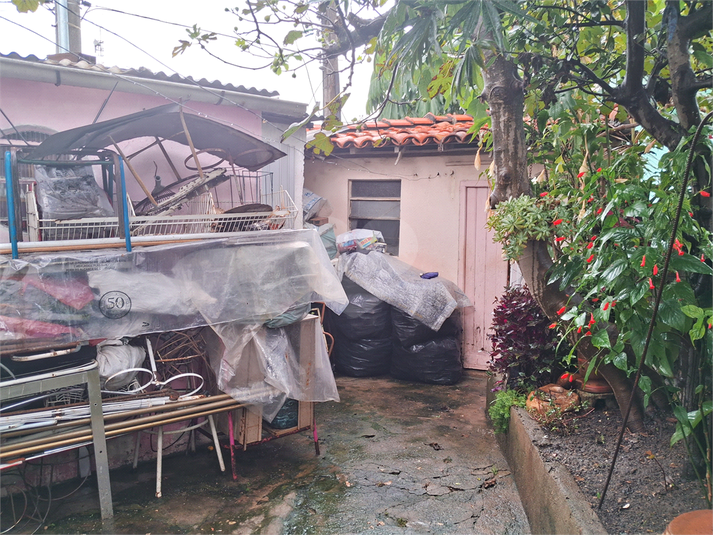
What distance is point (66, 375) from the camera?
10.5 ft

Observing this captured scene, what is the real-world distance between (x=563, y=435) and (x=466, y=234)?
146 inches

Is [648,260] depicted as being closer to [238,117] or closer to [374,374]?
[238,117]

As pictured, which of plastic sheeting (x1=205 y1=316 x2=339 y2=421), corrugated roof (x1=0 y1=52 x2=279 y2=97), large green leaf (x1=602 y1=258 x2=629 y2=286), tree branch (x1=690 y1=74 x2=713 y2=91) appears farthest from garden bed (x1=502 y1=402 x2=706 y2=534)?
corrugated roof (x1=0 y1=52 x2=279 y2=97)

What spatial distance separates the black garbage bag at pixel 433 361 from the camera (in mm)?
6398

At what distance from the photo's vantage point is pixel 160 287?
3666 millimetres

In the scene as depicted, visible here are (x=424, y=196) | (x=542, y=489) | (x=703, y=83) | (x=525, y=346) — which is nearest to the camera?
Answer: (x=703, y=83)

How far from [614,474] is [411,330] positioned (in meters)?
3.47

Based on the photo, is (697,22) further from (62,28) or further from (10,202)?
(62,28)

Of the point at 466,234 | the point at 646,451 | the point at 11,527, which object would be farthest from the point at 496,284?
the point at 11,527

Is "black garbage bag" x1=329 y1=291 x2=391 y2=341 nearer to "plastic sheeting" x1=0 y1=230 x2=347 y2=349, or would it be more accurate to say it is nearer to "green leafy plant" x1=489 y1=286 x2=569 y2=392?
"green leafy plant" x1=489 y1=286 x2=569 y2=392

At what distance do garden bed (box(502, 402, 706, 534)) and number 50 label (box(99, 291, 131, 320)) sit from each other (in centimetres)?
285

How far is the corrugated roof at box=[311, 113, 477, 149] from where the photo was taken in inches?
259

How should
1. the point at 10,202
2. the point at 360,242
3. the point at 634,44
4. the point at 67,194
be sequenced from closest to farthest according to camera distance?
the point at 634,44 < the point at 10,202 < the point at 67,194 < the point at 360,242

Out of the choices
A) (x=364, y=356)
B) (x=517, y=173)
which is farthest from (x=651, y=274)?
(x=364, y=356)
